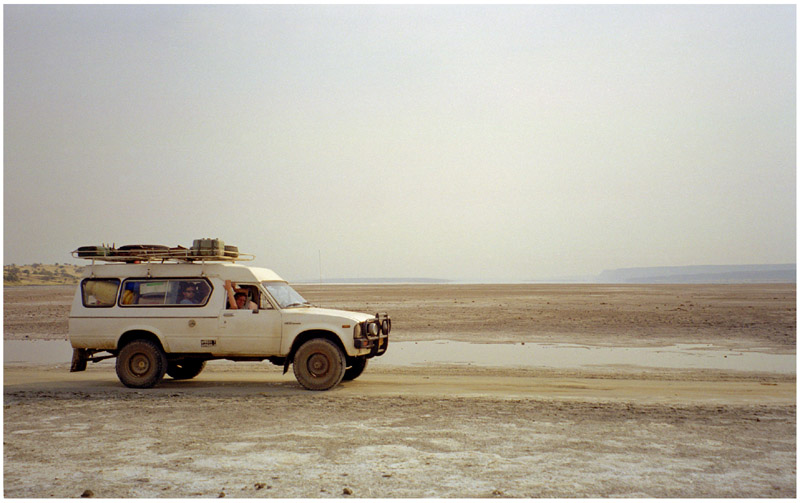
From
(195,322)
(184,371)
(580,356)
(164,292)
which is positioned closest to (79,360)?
(164,292)

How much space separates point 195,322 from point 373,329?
3.33m

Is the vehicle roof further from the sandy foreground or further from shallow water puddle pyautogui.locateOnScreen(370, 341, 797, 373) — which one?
shallow water puddle pyautogui.locateOnScreen(370, 341, 797, 373)

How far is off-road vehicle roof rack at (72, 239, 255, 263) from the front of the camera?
13.3 metres

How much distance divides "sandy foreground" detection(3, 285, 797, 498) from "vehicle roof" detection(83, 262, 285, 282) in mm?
2128

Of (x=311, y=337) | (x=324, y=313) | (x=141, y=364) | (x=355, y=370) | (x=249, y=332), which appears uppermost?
(x=324, y=313)

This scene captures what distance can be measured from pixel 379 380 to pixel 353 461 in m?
6.24

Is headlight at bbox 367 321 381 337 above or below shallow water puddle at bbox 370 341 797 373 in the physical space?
above

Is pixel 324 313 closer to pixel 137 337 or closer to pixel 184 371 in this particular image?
pixel 137 337

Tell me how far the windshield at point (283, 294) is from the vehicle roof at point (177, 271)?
195 millimetres

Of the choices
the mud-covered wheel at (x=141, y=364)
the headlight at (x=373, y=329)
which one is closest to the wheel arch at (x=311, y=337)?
the headlight at (x=373, y=329)

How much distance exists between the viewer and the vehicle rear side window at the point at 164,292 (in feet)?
43.7

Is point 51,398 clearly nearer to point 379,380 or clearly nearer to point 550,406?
point 379,380

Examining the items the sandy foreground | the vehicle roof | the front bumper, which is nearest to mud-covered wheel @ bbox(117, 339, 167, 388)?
the sandy foreground

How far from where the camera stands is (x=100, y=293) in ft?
44.2
